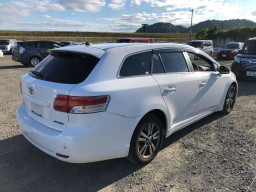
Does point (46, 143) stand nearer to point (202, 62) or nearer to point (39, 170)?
point (39, 170)

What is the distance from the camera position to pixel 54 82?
275 centimetres

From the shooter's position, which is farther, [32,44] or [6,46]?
[6,46]

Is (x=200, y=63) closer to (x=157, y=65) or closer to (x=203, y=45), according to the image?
(x=157, y=65)

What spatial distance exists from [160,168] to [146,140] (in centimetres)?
44

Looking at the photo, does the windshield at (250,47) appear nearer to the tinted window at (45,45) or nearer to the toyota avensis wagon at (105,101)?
the toyota avensis wagon at (105,101)

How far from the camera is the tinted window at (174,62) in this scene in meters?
3.56

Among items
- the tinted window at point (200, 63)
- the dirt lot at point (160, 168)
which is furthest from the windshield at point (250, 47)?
the dirt lot at point (160, 168)

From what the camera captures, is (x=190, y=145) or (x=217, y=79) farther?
(x=217, y=79)

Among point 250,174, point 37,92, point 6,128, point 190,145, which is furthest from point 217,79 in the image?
point 6,128

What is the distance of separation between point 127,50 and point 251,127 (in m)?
3.18

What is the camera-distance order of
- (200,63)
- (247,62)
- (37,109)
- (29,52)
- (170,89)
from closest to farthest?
(37,109), (170,89), (200,63), (247,62), (29,52)

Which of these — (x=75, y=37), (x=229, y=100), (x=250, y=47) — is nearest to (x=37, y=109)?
(x=229, y=100)

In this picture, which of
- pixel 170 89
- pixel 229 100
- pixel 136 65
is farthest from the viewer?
pixel 229 100

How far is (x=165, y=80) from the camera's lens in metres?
3.36
